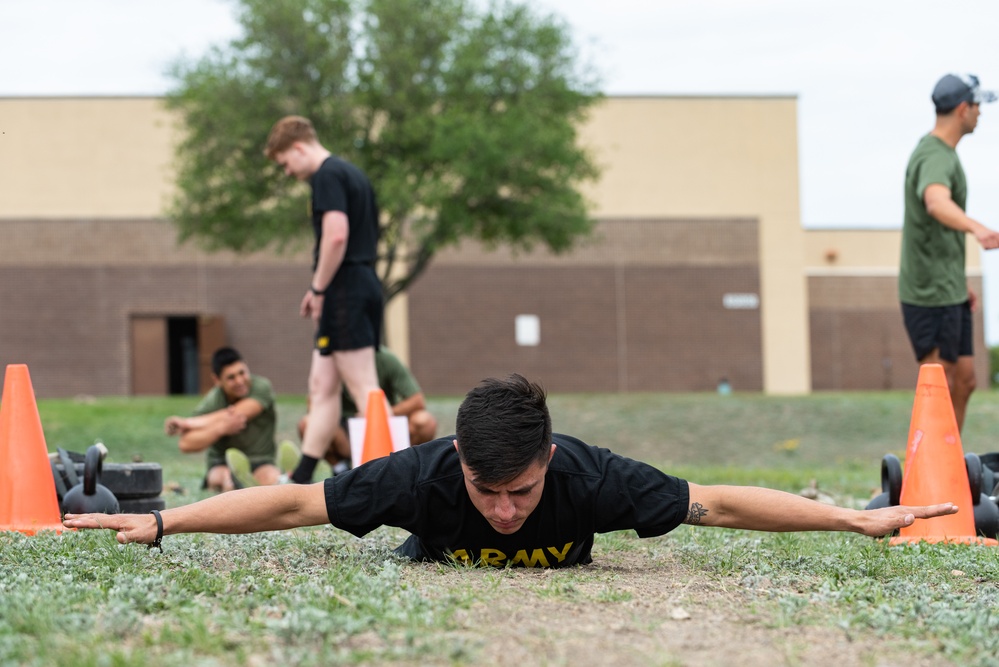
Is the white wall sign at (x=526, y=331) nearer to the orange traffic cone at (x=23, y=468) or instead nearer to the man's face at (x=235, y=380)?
the man's face at (x=235, y=380)

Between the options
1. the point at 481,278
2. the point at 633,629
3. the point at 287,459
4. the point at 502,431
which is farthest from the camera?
the point at 481,278

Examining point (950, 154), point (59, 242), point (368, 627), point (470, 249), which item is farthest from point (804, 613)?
point (59, 242)

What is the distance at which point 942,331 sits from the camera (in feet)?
23.4

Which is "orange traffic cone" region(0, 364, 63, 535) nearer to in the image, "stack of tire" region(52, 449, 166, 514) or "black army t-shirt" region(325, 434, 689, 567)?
"stack of tire" region(52, 449, 166, 514)

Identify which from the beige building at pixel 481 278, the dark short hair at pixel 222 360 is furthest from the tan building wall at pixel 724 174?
the dark short hair at pixel 222 360

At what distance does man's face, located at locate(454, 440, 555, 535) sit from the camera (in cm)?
389

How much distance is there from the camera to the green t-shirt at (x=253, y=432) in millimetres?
9977

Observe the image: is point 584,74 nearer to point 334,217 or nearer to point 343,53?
point 343,53

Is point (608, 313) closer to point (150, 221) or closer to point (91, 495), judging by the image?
point (150, 221)

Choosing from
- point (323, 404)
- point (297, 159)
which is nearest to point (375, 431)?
point (323, 404)

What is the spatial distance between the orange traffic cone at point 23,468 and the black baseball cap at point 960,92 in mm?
5709

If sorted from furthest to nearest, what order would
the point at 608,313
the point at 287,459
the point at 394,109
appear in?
1. the point at 608,313
2. the point at 394,109
3. the point at 287,459

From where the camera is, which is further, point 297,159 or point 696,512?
point 297,159

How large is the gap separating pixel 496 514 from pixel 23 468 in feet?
9.00
